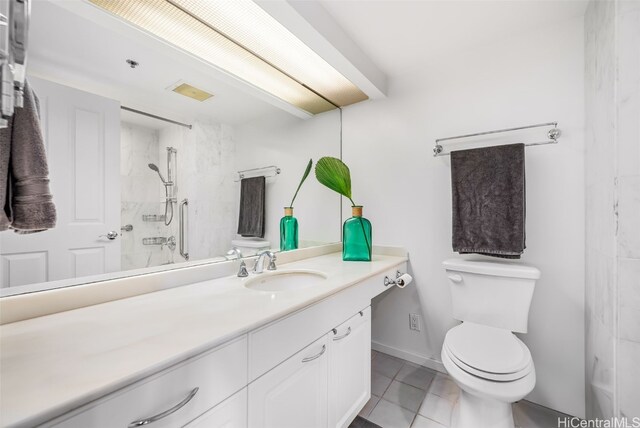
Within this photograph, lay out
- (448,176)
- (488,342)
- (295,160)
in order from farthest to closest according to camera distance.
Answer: (295,160)
(448,176)
(488,342)

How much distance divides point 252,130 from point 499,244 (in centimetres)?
155

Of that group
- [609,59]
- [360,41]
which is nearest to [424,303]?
[609,59]

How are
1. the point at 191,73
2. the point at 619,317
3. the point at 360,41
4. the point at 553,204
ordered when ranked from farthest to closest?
the point at 360,41 < the point at 553,204 < the point at 191,73 < the point at 619,317

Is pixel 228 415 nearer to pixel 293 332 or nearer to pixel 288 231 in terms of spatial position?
pixel 293 332

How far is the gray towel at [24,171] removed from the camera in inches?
23.4

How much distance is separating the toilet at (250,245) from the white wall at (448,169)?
0.09m

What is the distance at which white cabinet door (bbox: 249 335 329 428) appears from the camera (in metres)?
0.80

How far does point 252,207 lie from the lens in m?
1.56

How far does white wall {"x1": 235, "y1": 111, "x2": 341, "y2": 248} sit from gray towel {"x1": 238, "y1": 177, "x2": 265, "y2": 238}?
2.1 inches

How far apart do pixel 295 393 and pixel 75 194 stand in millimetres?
1018

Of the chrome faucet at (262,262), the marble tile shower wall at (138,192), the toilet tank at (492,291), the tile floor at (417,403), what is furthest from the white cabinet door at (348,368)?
the marble tile shower wall at (138,192)

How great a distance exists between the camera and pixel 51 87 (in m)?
0.86

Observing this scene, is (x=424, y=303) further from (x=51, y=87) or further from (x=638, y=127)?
(x=51, y=87)

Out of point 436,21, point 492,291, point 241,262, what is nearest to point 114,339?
point 241,262
